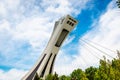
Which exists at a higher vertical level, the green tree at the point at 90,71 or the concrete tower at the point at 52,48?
the concrete tower at the point at 52,48

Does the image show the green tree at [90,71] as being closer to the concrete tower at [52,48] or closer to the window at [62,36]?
the concrete tower at [52,48]

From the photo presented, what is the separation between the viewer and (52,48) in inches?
2746

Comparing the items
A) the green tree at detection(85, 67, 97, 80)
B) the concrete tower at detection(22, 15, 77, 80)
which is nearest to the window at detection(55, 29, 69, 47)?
the concrete tower at detection(22, 15, 77, 80)

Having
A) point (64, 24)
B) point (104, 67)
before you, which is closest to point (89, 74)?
point (64, 24)

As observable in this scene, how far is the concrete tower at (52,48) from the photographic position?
224ft

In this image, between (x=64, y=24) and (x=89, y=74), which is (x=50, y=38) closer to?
(x=64, y=24)

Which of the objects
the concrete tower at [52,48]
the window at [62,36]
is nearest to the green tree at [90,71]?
the concrete tower at [52,48]

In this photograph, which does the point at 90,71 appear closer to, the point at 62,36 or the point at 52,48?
the point at 52,48

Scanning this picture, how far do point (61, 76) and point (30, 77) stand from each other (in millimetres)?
15295

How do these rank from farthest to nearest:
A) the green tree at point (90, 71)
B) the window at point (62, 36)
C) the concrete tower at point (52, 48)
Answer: the window at point (62, 36) < the concrete tower at point (52, 48) < the green tree at point (90, 71)

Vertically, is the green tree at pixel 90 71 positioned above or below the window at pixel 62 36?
below

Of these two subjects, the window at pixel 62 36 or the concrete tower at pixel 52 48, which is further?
the window at pixel 62 36

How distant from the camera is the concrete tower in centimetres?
6831

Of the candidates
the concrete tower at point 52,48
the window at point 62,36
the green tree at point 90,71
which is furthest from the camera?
the window at point 62,36
